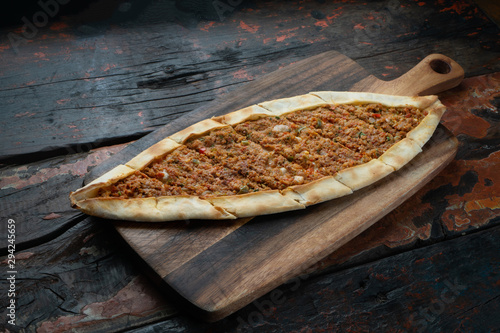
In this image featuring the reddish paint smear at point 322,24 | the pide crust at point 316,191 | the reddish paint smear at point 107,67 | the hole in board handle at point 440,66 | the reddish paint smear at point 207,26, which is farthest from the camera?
the reddish paint smear at point 322,24

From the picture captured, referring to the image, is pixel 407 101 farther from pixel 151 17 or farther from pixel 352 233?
pixel 151 17

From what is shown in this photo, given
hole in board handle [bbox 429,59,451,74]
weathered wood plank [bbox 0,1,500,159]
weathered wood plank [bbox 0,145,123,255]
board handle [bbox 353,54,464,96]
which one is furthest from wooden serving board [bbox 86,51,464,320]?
hole in board handle [bbox 429,59,451,74]

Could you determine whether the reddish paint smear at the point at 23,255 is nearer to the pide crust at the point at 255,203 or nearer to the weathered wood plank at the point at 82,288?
the weathered wood plank at the point at 82,288

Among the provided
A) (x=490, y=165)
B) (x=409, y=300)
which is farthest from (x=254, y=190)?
(x=490, y=165)

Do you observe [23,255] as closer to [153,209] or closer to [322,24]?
[153,209]

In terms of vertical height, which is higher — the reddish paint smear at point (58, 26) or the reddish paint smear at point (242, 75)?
the reddish paint smear at point (58, 26)

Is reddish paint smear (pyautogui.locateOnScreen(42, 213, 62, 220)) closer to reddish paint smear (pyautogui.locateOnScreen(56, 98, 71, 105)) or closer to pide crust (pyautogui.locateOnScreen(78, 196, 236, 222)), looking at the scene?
pide crust (pyautogui.locateOnScreen(78, 196, 236, 222))

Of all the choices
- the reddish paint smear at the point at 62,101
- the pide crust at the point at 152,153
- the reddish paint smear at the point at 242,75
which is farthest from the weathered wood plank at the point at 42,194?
the reddish paint smear at the point at 242,75

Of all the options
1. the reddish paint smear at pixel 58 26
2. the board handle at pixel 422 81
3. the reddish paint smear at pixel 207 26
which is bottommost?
the board handle at pixel 422 81
